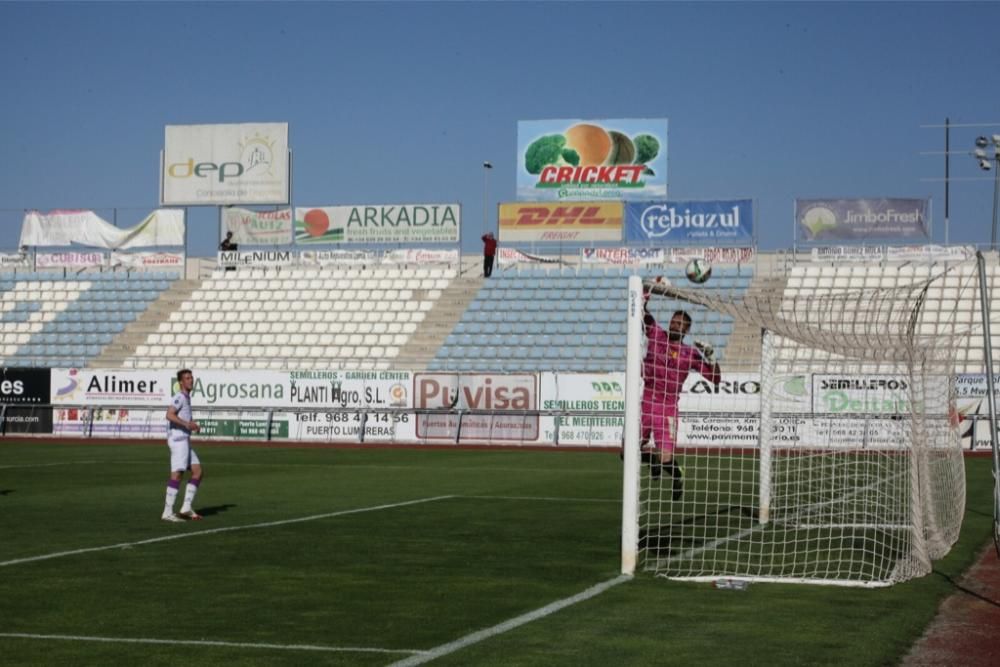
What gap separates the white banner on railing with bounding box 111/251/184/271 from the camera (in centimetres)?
5550

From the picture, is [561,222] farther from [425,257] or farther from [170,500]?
[170,500]

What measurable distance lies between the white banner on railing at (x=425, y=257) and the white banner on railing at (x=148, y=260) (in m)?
8.93

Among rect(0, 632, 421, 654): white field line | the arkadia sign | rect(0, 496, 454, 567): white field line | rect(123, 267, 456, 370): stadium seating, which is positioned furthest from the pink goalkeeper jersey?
the arkadia sign

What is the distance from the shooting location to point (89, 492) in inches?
796

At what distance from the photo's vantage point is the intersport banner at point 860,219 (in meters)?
51.0

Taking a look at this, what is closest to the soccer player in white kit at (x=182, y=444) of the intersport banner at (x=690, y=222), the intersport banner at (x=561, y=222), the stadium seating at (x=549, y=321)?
the stadium seating at (x=549, y=321)

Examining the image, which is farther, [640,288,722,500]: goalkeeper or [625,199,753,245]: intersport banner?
[625,199,753,245]: intersport banner

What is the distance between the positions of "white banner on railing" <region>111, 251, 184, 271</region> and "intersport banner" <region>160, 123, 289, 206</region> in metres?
2.13

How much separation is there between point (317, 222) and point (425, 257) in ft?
17.2

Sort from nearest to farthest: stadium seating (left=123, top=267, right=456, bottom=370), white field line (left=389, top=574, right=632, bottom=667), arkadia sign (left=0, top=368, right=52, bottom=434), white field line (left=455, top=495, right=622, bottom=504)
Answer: white field line (left=389, top=574, right=632, bottom=667) → white field line (left=455, top=495, right=622, bottom=504) → arkadia sign (left=0, top=368, right=52, bottom=434) → stadium seating (left=123, top=267, right=456, bottom=370)

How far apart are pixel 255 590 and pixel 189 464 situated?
6490 millimetres

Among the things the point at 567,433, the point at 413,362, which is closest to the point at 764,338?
the point at 567,433

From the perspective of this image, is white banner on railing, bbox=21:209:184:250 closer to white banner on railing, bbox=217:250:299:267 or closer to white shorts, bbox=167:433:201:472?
white banner on railing, bbox=217:250:299:267

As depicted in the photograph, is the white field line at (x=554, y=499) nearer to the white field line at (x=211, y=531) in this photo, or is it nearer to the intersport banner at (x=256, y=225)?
the white field line at (x=211, y=531)
